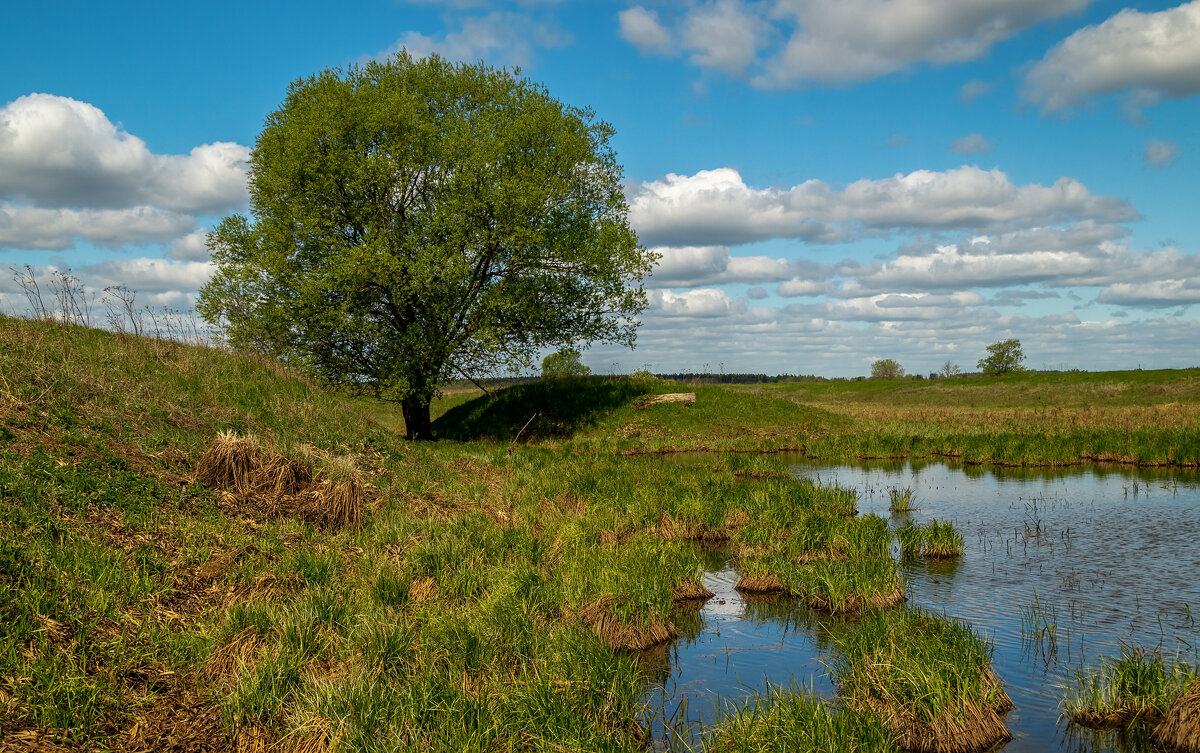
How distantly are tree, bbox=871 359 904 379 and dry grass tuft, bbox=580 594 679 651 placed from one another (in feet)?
445

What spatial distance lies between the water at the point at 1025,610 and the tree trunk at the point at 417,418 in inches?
813

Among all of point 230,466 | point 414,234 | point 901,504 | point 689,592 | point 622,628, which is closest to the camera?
point 622,628

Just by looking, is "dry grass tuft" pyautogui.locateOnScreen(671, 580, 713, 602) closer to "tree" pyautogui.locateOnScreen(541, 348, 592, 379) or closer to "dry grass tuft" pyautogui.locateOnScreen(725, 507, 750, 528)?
"dry grass tuft" pyautogui.locateOnScreen(725, 507, 750, 528)

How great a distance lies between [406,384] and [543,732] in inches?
950

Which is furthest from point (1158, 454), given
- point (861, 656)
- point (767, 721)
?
point (767, 721)

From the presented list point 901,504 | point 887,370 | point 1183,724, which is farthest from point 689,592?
point 887,370

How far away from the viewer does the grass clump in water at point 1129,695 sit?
6980 millimetres

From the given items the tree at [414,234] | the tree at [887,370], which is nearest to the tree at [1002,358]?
the tree at [887,370]

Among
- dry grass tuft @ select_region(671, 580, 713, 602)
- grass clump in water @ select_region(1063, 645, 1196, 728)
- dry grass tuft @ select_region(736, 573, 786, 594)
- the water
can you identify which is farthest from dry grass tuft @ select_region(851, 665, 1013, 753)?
dry grass tuft @ select_region(736, 573, 786, 594)

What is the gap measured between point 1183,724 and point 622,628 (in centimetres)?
576

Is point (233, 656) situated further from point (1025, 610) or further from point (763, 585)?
point (1025, 610)

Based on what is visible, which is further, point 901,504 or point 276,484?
point 901,504

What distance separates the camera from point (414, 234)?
95.0ft

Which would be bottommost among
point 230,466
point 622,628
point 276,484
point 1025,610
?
point 1025,610
